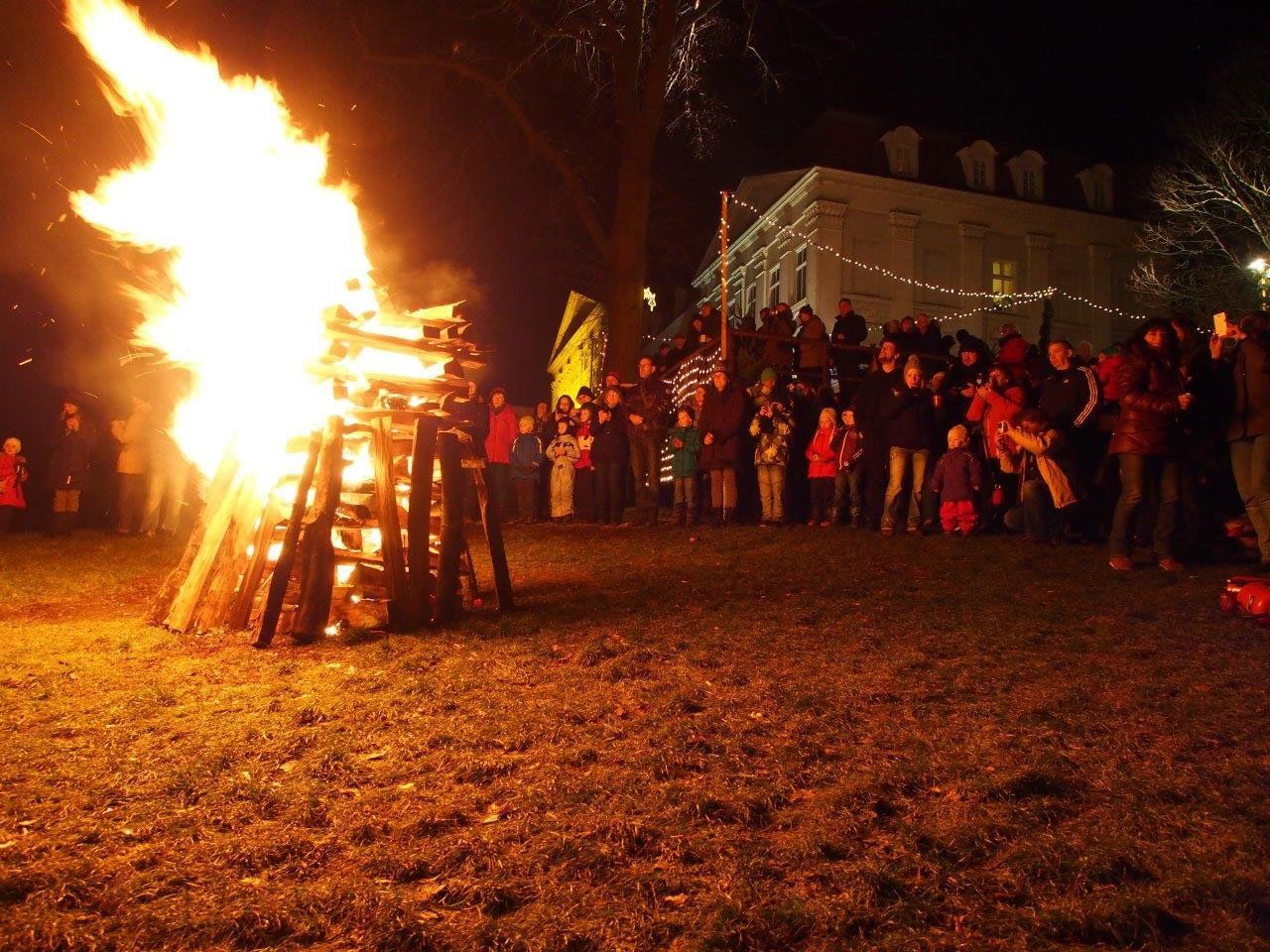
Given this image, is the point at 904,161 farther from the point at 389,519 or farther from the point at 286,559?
the point at 286,559

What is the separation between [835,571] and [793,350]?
952 centimetres

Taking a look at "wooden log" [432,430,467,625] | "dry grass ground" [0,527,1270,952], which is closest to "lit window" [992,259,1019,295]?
"dry grass ground" [0,527,1270,952]

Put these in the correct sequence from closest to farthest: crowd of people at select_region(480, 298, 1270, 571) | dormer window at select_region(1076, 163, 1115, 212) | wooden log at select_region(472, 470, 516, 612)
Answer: wooden log at select_region(472, 470, 516, 612) → crowd of people at select_region(480, 298, 1270, 571) → dormer window at select_region(1076, 163, 1115, 212)

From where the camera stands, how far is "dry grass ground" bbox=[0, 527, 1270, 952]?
2949 mm

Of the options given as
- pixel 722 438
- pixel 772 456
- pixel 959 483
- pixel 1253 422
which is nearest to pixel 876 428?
pixel 959 483

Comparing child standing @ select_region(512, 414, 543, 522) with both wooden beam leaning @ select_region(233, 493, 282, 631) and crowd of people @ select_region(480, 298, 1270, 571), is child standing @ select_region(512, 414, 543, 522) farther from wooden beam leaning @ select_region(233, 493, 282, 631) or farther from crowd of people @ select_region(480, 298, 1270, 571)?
wooden beam leaning @ select_region(233, 493, 282, 631)

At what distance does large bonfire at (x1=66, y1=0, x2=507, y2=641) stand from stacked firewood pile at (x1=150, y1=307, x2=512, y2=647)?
17 mm

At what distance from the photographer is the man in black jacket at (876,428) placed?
39.6 ft

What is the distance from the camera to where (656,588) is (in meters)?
8.68

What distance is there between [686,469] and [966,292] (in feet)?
82.1

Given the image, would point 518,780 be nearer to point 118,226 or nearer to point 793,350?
point 118,226

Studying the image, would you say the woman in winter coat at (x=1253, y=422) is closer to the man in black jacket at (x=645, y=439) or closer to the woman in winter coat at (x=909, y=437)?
the woman in winter coat at (x=909, y=437)

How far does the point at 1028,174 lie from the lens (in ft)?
122

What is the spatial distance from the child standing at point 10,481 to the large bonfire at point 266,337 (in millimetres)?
7278
